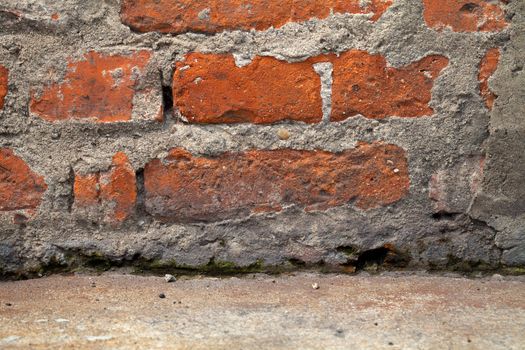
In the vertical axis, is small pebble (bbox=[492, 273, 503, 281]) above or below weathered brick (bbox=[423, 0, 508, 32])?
below

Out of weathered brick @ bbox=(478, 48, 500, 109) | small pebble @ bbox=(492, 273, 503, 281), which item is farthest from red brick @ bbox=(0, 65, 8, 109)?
small pebble @ bbox=(492, 273, 503, 281)

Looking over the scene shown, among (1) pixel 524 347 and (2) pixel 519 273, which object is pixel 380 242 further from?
(1) pixel 524 347

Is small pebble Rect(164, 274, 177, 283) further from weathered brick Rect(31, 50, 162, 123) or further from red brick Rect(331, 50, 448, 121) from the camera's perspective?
red brick Rect(331, 50, 448, 121)

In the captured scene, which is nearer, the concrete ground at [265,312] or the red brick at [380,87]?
the concrete ground at [265,312]

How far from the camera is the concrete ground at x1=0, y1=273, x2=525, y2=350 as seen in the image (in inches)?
46.0

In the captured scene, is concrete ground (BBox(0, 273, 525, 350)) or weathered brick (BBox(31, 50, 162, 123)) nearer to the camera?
concrete ground (BBox(0, 273, 525, 350))

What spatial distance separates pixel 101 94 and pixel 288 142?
45cm

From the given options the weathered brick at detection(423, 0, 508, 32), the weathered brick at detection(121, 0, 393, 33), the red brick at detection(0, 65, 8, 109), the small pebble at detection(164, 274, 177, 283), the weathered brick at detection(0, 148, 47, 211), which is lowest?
the small pebble at detection(164, 274, 177, 283)

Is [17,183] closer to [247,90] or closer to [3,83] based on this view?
[3,83]

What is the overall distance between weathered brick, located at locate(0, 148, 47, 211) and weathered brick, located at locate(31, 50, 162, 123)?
4.9 inches

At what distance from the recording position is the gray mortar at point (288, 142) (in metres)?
1.53

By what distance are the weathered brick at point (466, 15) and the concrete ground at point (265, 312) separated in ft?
1.91

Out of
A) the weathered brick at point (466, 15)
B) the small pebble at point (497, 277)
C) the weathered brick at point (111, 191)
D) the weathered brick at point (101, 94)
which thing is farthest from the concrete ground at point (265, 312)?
the weathered brick at point (466, 15)

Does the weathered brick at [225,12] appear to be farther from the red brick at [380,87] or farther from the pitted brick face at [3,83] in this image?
the pitted brick face at [3,83]
